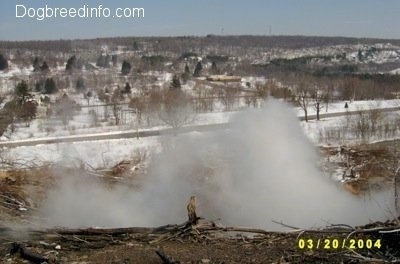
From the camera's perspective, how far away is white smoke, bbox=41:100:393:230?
815 cm

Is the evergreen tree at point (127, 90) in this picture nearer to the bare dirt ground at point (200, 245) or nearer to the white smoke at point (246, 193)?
the white smoke at point (246, 193)

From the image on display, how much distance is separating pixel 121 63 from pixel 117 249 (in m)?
61.8

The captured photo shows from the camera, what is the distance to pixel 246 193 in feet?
30.9

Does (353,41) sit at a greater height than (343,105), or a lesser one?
greater

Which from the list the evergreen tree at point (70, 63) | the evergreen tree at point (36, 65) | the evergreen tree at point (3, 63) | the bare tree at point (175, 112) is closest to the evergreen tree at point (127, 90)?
the bare tree at point (175, 112)

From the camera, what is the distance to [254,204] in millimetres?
8852

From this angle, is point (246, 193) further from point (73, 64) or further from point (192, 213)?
point (73, 64)

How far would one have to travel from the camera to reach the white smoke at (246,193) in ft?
26.7

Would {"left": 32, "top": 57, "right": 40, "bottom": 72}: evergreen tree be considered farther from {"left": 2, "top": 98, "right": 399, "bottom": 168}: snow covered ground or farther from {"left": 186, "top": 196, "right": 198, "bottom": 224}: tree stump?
{"left": 186, "top": 196, "right": 198, "bottom": 224}: tree stump

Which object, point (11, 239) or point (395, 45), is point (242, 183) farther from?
point (395, 45)

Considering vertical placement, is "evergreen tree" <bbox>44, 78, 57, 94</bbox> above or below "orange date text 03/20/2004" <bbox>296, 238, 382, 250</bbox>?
below

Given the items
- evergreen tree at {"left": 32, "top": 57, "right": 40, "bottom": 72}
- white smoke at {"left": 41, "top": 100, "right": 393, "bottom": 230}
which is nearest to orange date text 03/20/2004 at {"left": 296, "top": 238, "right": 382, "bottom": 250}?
white smoke at {"left": 41, "top": 100, "right": 393, "bottom": 230}

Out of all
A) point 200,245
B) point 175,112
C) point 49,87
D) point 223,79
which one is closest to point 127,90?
point 49,87

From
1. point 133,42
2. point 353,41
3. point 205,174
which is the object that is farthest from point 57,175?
point 353,41
